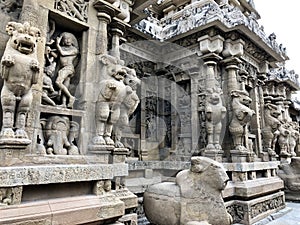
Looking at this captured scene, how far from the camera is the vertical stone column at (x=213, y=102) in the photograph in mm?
6047

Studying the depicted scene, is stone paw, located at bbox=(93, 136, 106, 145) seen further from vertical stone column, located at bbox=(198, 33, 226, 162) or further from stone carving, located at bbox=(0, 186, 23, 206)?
vertical stone column, located at bbox=(198, 33, 226, 162)

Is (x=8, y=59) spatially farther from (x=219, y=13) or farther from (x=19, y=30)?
(x=219, y=13)

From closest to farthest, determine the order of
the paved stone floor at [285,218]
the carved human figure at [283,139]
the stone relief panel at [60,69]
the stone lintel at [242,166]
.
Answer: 1. the stone relief panel at [60,69]
2. the paved stone floor at [285,218]
3. the stone lintel at [242,166]
4. the carved human figure at [283,139]

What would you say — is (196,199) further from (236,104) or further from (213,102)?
(236,104)

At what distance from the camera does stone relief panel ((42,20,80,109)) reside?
11.8ft

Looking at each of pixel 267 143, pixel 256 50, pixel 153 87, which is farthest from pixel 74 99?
pixel 267 143

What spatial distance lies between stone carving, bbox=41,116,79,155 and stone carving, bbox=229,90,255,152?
4160mm

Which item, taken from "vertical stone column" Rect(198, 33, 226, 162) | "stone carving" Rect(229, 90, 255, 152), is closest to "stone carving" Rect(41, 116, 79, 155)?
"vertical stone column" Rect(198, 33, 226, 162)

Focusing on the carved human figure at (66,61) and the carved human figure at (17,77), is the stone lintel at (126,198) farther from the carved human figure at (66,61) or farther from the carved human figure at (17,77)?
the carved human figure at (17,77)

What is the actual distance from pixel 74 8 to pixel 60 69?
3.42 feet

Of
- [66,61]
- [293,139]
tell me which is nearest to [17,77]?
[66,61]

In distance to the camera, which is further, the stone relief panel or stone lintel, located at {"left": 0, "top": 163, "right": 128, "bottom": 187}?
the stone relief panel

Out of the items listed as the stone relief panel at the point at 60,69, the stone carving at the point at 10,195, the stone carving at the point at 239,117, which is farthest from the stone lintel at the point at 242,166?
the stone carving at the point at 10,195

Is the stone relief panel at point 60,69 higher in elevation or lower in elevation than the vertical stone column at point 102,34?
lower
